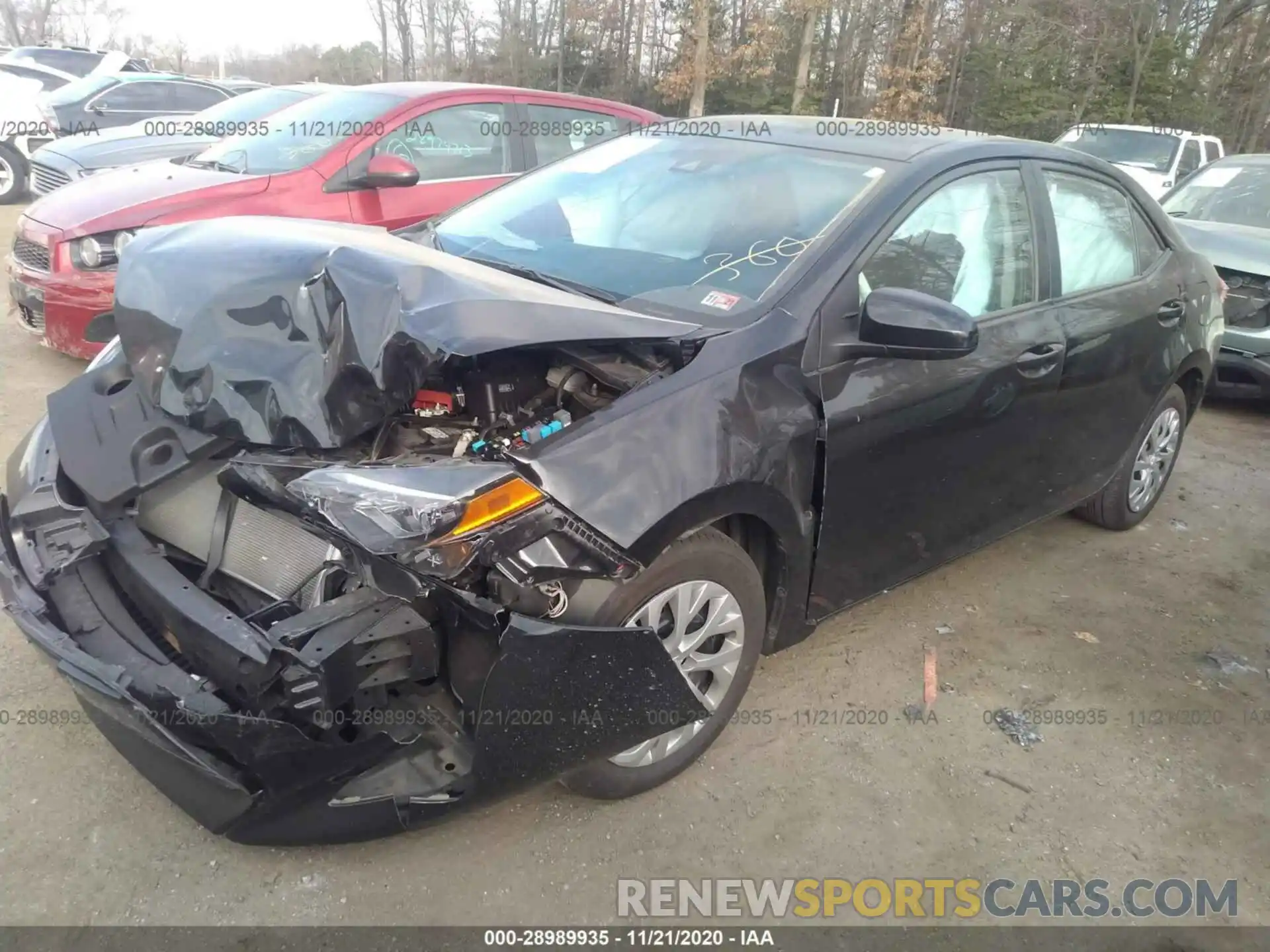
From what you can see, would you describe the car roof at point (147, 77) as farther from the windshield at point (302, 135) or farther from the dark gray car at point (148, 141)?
the windshield at point (302, 135)

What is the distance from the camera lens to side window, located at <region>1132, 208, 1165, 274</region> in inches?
154

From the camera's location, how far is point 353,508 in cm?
191

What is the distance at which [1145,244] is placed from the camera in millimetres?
3957

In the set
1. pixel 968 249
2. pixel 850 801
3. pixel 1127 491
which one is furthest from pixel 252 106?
pixel 850 801

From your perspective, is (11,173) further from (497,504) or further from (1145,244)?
(1145,244)

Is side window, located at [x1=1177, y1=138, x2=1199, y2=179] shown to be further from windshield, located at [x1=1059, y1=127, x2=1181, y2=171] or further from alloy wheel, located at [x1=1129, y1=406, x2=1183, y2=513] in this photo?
alloy wheel, located at [x1=1129, y1=406, x2=1183, y2=513]

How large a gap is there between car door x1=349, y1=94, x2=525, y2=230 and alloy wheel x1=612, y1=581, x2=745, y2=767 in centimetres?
378

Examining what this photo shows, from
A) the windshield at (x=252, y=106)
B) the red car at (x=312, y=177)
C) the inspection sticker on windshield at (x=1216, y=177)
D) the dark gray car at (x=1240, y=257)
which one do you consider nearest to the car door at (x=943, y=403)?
the red car at (x=312, y=177)

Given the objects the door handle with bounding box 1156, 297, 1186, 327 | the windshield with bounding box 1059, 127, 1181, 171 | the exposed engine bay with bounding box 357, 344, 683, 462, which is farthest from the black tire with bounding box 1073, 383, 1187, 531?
the windshield with bounding box 1059, 127, 1181, 171

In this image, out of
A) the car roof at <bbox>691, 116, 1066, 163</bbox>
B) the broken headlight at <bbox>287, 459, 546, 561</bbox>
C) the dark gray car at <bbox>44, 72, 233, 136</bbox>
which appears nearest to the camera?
the broken headlight at <bbox>287, 459, 546, 561</bbox>

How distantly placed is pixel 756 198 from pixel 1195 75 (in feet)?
87.8

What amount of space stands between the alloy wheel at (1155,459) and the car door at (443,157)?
397 cm

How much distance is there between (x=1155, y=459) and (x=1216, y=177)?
190 inches

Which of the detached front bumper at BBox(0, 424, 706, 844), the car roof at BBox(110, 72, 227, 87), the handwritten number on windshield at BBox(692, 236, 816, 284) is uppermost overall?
the handwritten number on windshield at BBox(692, 236, 816, 284)
